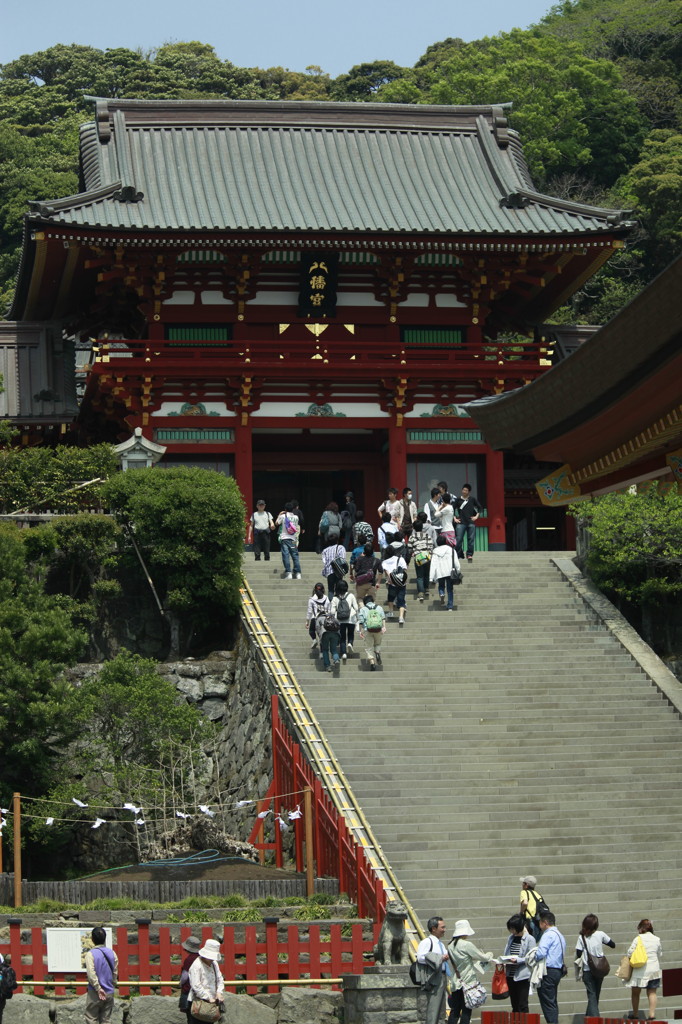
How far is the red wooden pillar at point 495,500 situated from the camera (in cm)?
3619

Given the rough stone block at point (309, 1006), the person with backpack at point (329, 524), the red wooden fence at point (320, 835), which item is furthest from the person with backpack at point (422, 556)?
the rough stone block at point (309, 1006)

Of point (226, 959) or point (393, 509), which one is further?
point (393, 509)

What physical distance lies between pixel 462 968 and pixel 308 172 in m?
26.2

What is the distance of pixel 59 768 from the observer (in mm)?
25359

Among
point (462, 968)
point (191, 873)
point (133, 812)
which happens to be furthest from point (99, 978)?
point (133, 812)

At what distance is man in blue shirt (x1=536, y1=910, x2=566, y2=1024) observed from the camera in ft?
53.5

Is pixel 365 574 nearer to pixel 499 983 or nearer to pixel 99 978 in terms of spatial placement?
pixel 499 983

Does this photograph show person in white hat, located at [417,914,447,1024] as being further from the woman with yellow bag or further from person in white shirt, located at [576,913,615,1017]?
the woman with yellow bag

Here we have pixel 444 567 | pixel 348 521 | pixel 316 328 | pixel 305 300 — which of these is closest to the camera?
pixel 444 567

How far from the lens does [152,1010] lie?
17.9 metres

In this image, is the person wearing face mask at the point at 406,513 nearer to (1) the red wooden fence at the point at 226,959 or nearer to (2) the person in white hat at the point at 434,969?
(1) the red wooden fence at the point at 226,959

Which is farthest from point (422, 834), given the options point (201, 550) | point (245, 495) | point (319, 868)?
point (245, 495)

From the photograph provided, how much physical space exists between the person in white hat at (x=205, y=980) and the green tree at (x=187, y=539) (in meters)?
13.1

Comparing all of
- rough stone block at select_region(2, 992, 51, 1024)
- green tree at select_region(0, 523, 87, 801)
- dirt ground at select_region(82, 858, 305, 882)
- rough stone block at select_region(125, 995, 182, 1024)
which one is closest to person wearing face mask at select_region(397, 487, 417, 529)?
green tree at select_region(0, 523, 87, 801)
